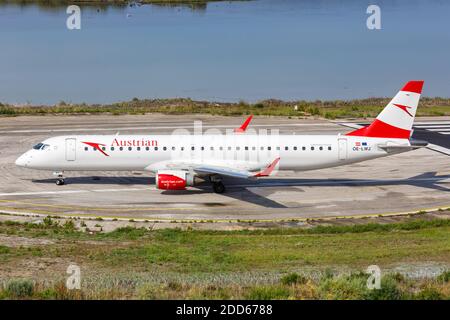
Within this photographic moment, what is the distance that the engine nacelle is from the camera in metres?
45.2

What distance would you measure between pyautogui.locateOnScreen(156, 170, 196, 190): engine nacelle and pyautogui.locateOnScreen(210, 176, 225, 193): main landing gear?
1.49 metres

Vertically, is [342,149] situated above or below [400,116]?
below

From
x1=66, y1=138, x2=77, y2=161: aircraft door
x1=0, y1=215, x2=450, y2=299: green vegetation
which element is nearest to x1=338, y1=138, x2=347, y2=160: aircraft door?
x1=0, y1=215, x2=450, y2=299: green vegetation

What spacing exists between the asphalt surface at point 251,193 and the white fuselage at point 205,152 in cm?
181

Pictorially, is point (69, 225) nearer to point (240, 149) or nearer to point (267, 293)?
point (240, 149)

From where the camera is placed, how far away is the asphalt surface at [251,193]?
4219 cm

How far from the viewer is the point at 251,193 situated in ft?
154

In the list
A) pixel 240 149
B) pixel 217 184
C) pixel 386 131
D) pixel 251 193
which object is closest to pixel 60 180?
pixel 217 184

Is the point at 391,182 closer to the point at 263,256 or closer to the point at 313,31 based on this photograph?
the point at 263,256

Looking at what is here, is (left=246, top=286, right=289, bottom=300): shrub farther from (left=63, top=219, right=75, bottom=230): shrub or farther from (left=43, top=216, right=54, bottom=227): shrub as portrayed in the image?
(left=43, top=216, right=54, bottom=227): shrub

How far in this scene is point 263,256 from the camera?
29469mm

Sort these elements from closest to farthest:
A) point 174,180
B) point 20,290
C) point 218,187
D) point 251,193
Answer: point 20,290
point 174,180
point 218,187
point 251,193

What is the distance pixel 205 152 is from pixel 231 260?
62.1 ft
